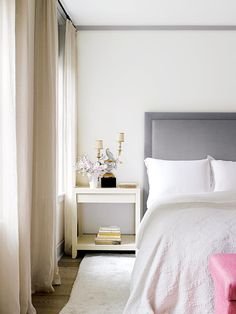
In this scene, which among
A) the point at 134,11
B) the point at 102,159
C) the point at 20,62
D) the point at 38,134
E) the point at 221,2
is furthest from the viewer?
the point at 102,159

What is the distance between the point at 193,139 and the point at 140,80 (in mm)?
932

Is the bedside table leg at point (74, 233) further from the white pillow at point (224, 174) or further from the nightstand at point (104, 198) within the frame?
the white pillow at point (224, 174)

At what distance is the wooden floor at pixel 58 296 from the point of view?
290 cm

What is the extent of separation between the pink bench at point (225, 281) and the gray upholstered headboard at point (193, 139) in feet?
8.49

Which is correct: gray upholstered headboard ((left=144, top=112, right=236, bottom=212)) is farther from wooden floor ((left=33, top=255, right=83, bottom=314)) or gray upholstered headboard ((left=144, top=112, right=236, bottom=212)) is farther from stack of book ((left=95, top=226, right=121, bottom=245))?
wooden floor ((left=33, top=255, right=83, bottom=314))

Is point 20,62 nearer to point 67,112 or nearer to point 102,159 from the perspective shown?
point 67,112

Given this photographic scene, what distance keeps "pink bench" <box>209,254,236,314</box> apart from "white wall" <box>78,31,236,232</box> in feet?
9.05

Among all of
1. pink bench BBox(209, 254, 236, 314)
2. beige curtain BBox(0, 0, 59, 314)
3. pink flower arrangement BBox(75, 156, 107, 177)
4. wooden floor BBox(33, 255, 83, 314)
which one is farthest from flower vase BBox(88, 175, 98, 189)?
pink bench BBox(209, 254, 236, 314)

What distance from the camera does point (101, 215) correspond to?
15.9 ft

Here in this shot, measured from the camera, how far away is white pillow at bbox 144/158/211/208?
4172 mm

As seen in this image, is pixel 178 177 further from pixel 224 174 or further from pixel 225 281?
pixel 225 281

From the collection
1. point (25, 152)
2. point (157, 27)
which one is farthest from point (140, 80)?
point (25, 152)

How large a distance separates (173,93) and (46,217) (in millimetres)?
2308

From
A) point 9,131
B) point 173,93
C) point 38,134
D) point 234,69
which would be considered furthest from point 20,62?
point 234,69
